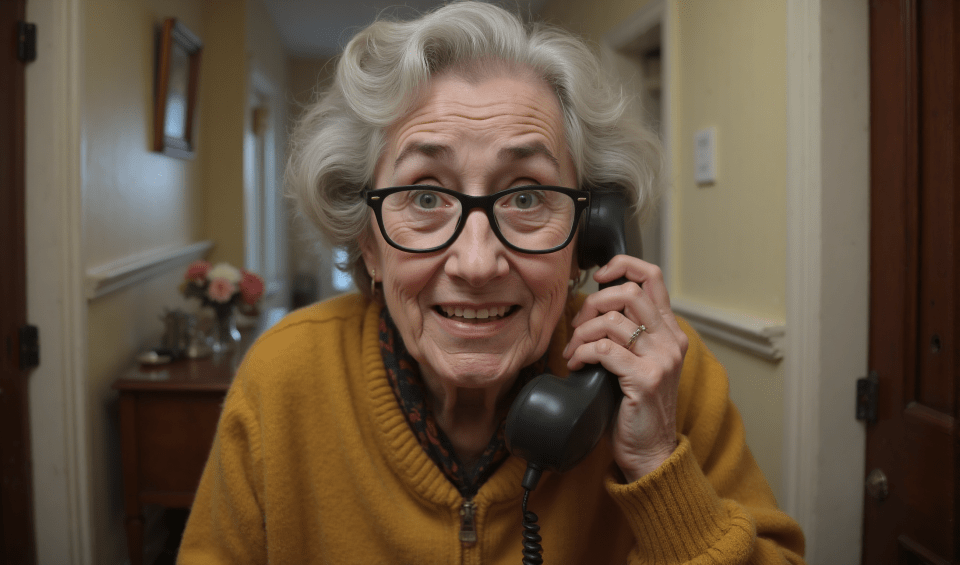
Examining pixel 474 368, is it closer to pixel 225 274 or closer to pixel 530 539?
pixel 530 539

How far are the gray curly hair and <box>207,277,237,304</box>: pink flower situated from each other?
134 centimetres

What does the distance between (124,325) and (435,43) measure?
159cm

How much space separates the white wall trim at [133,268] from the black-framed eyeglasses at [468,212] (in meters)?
1.16

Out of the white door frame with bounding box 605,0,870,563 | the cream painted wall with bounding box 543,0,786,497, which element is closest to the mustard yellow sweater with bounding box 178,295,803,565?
the white door frame with bounding box 605,0,870,563

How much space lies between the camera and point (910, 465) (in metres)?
1.15

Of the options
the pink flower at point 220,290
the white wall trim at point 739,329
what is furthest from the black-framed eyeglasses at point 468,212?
the pink flower at point 220,290

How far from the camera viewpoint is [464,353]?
31.5 inches

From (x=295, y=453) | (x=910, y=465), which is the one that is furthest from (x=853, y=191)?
(x=295, y=453)

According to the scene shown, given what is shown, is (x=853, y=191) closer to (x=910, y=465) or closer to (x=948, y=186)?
(x=948, y=186)

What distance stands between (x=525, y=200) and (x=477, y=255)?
11 cm

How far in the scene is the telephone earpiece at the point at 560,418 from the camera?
0.71m

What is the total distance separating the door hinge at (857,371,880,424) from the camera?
1.26m

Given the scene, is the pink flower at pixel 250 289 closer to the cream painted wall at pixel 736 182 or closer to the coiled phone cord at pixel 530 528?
the cream painted wall at pixel 736 182

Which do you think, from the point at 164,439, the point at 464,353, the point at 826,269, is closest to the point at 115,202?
the point at 164,439
